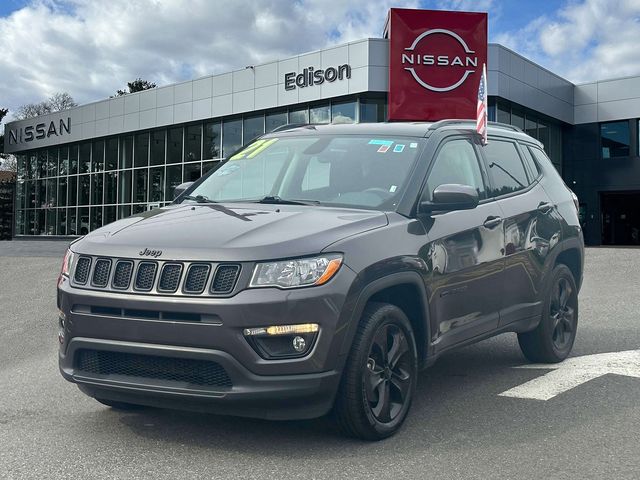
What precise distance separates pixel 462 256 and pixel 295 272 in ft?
4.97

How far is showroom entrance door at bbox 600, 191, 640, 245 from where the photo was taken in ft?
115

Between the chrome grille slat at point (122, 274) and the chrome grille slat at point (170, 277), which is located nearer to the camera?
the chrome grille slat at point (170, 277)

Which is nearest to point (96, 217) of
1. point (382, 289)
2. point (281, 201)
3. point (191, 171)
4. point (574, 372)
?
point (191, 171)

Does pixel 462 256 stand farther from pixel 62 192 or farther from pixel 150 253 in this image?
pixel 62 192

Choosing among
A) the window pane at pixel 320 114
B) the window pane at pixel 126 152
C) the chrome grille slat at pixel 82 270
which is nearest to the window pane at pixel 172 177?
the window pane at pixel 126 152

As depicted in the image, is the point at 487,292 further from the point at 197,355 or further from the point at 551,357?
the point at 197,355

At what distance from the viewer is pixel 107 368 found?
156 inches

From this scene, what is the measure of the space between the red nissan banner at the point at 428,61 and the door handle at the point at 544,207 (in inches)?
801

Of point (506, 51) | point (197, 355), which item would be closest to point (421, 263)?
point (197, 355)

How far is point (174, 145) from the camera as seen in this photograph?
34.0m

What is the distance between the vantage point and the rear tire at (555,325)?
6.05 metres

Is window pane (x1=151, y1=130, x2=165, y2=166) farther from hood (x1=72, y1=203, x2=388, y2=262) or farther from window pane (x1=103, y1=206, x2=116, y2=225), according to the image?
hood (x1=72, y1=203, x2=388, y2=262)

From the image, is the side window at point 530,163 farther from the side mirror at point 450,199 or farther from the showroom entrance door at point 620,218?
the showroom entrance door at point 620,218

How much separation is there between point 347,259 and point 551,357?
304 cm
